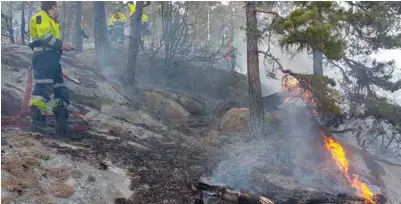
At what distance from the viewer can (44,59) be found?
308 inches

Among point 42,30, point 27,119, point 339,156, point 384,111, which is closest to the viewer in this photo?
point 42,30

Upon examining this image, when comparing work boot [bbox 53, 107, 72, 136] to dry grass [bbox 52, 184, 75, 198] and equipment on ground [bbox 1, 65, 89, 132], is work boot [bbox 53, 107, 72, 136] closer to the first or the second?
equipment on ground [bbox 1, 65, 89, 132]

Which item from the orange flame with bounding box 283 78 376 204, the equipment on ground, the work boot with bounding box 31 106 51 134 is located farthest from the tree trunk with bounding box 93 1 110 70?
the orange flame with bounding box 283 78 376 204

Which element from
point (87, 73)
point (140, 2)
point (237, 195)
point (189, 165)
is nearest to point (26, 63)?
point (87, 73)

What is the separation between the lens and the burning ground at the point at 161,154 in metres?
6.38

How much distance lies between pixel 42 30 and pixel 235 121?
262 inches

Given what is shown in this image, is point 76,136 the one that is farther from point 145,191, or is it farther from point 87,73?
point 87,73

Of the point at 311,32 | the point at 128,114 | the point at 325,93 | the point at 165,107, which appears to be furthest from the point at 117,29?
the point at 311,32

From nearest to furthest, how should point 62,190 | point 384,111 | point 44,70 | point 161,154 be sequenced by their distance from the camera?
point 62,190
point 44,70
point 161,154
point 384,111

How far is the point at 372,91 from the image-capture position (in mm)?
12508

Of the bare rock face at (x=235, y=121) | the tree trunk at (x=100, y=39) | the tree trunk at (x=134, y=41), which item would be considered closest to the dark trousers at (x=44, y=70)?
the tree trunk at (x=134, y=41)

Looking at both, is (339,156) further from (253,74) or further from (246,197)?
(246,197)

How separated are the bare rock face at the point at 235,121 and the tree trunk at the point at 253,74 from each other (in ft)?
3.67

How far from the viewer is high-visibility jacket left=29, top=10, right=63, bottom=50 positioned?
7.67m
